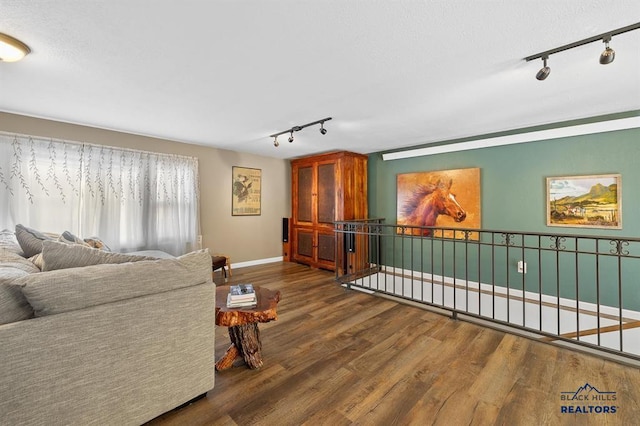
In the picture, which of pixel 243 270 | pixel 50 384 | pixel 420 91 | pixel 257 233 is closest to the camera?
pixel 50 384

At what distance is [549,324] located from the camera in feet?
11.1

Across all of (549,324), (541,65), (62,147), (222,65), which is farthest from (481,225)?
(62,147)

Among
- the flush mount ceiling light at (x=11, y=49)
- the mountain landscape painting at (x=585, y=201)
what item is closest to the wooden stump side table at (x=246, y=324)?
the flush mount ceiling light at (x=11, y=49)

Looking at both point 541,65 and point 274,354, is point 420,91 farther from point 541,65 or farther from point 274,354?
point 274,354

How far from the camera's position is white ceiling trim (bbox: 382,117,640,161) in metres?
2.91

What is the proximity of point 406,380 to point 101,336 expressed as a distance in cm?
183

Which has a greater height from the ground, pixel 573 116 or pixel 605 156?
pixel 573 116

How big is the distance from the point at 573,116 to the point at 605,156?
23.1 inches

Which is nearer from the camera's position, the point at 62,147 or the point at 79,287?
the point at 79,287

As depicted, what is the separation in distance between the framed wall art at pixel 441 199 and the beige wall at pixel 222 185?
8.54 feet

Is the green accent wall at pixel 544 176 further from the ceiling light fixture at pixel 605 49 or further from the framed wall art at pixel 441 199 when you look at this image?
the ceiling light fixture at pixel 605 49

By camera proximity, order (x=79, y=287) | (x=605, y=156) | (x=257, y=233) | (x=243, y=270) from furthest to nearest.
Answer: (x=257, y=233) → (x=243, y=270) → (x=605, y=156) → (x=79, y=287)

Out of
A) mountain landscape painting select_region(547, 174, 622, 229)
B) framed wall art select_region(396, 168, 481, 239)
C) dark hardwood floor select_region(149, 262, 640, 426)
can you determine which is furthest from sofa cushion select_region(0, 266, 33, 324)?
mountain landscape painting select_region(547, 174, 622, 229)

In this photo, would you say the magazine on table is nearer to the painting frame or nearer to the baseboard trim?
the baseboard trim
